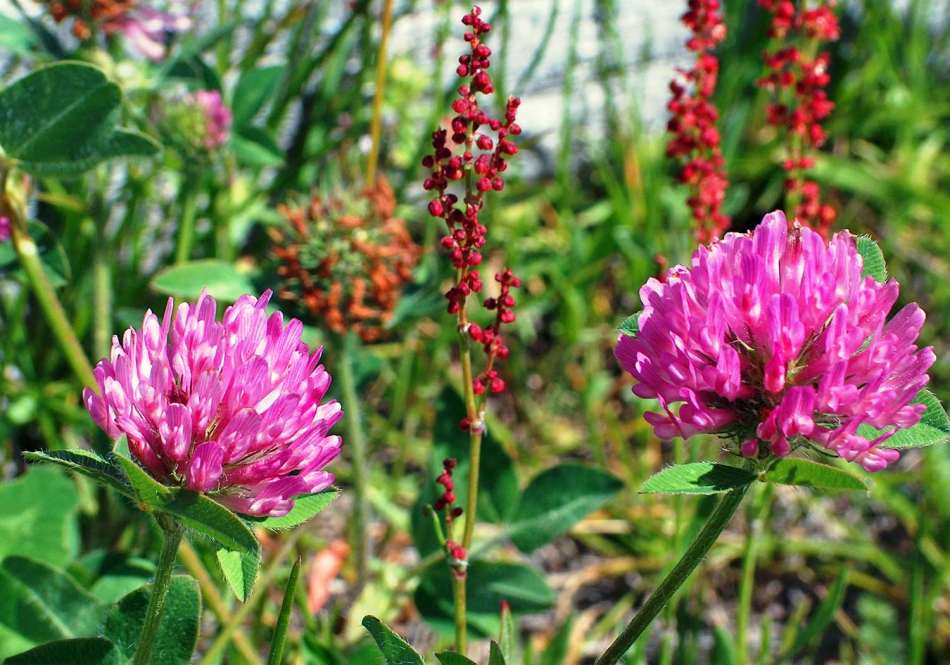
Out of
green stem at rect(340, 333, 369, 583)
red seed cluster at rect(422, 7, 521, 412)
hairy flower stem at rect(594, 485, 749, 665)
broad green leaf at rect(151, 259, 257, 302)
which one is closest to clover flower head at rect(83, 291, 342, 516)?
red seed cluster at rect(422, 7, 521, 412)

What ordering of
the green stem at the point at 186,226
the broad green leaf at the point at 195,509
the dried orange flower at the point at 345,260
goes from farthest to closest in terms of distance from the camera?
the green stem at the point at 186,226
the dried orange flower at the point at 345,260
the broad green leaf at the point at 195,509

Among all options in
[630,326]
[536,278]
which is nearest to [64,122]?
[630,326]

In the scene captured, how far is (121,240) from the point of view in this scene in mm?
1978

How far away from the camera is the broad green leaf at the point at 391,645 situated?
38.3 inches

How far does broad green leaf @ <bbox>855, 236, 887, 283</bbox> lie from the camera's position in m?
1.12

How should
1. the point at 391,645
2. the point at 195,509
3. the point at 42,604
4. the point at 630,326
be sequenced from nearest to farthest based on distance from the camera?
the point at 195,509
the point at 391,645
the point at 630,326
the point at 42,604

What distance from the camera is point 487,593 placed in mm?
1560

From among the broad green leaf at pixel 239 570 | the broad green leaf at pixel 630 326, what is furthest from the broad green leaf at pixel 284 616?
the broad green leaf at pixel 630 326

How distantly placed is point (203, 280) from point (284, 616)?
71 centimetres

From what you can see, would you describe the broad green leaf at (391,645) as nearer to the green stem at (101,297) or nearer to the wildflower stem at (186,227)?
the green stem at (101,297)

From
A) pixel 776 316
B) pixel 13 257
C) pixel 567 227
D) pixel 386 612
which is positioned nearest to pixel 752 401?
pixel 776 316

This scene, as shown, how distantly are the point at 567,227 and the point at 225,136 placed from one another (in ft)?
2.73

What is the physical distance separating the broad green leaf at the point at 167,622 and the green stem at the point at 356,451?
1.90 ft

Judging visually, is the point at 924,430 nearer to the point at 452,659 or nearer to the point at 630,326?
the point at 630,326
